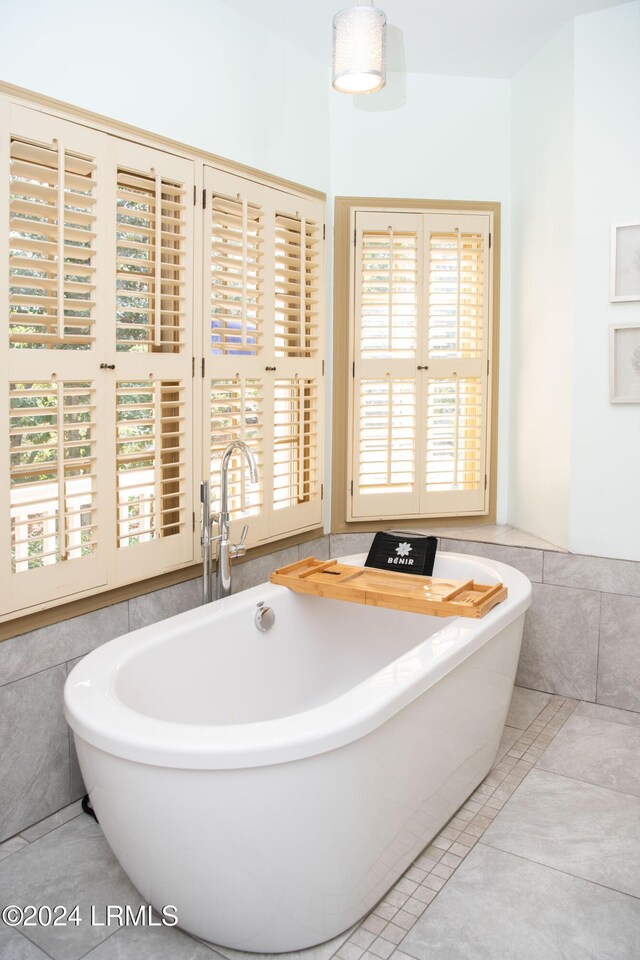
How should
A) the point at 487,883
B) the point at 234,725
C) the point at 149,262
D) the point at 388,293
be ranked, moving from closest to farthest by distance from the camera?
the point at 234,725 < the point at 487,883 < the point at 149,262 < the point at 388,293

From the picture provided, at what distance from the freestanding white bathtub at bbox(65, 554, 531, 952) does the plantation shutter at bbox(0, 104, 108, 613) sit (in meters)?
0.34

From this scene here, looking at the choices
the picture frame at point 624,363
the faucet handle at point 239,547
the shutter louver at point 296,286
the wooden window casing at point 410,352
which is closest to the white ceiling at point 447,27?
the wooden window casing at point 410,352

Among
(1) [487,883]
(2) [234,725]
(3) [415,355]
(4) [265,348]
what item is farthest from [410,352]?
(1) [487,883]

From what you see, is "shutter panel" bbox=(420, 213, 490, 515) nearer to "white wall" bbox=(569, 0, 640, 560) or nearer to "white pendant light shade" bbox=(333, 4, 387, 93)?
"white wall" bbox=(569, 0, 640, 560)

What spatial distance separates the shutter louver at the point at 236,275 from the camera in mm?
2824

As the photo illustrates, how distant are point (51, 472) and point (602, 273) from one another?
2.24 meters

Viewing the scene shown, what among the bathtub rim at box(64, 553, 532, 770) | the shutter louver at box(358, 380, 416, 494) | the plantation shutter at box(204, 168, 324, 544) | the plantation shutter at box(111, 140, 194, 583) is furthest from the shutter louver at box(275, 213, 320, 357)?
the bathtub rim at box(64, 553, 532, 770)

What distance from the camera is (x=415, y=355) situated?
356 cm

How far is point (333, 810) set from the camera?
174cm

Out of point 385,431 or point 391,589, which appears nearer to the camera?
point 391,589

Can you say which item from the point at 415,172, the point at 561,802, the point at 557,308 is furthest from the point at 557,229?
the point at 561,802

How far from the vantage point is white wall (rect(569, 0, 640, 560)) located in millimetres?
3047

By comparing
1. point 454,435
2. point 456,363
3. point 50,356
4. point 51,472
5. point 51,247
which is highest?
point 51,247

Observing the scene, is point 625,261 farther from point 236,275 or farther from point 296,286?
point 236,275
